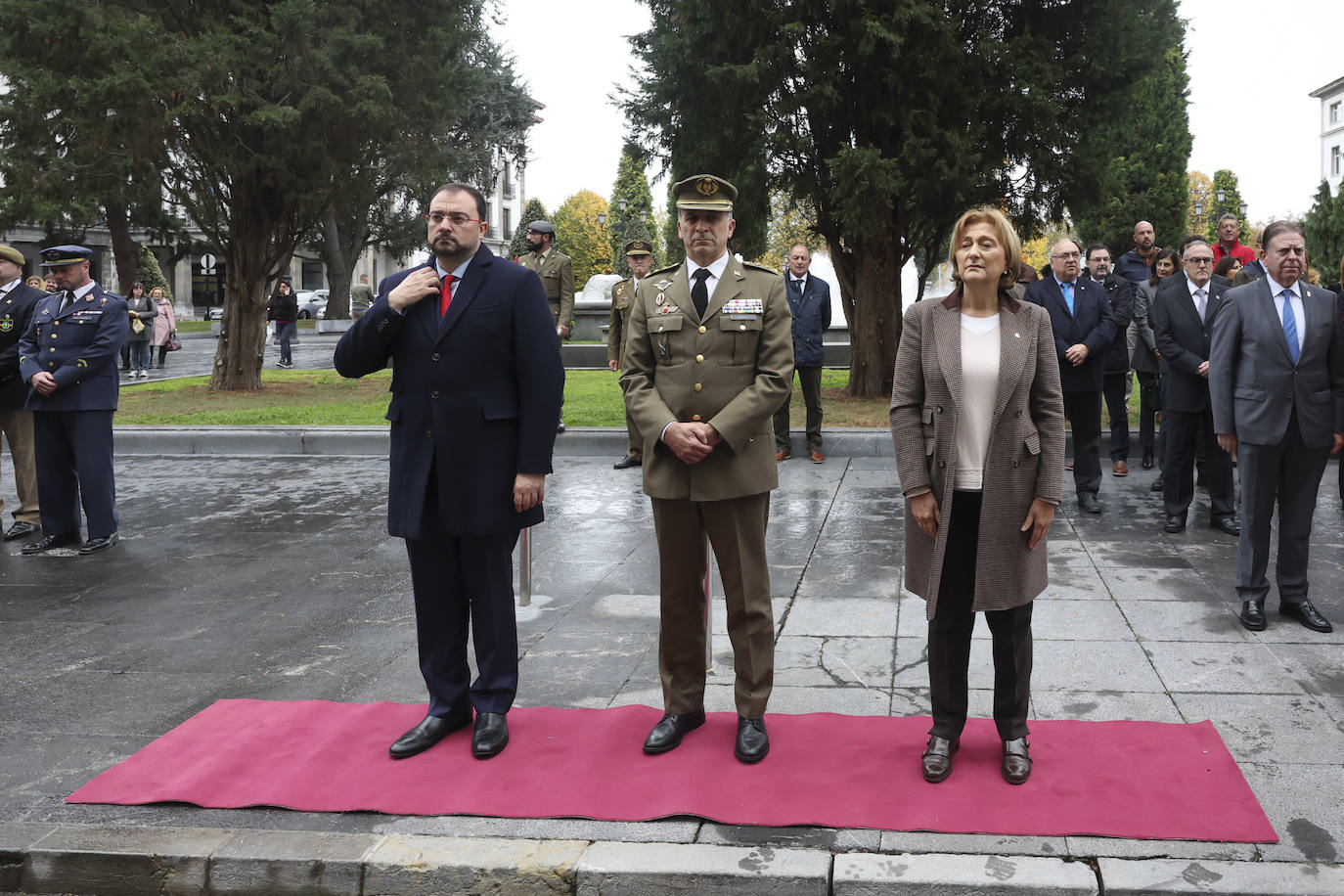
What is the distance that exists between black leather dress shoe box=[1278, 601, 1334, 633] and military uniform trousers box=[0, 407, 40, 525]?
852 cm

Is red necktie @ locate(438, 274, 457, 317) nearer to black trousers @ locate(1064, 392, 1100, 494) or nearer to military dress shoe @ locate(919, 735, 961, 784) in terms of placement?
military dress shoe @ locate(919, 735, 961, 784)

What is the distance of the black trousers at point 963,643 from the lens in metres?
4.13

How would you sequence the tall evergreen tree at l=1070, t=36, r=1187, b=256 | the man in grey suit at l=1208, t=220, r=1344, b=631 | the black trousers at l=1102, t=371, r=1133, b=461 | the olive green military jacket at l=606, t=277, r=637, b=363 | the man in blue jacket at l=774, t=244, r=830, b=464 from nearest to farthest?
the man in grey suit at l=1208, t=220, r=1344, b=631
the black trousers at l=1102, t=371, r=1133, b=461
the olive green military jacket at l=606, t=277, r=637, b=363
the man in blue jacket at l=774, t=244, r=830, b=464
the tall evergreen tree at l=1070, t=36, r=1187, b=256

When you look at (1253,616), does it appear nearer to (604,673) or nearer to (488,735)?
(604,673)

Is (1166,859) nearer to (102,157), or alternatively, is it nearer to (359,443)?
(359,443)

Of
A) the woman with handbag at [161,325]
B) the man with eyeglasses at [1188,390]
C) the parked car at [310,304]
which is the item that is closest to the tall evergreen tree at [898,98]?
the man with eyeglasses at [1188,390]

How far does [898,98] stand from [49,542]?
34.4ft

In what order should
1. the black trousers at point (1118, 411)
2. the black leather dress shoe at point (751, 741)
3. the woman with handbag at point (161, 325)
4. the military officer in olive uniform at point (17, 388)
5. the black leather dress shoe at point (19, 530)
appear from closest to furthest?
the black leather dress shoe at point (751, 741) < the military officer in olive uniform at point (17, 388) < the black leather dress shoe at point (19, 530) < the black trousers at point (1118, 411) < the woman with handbag at point (161, 325)

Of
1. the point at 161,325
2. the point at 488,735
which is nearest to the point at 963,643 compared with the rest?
the point at 488,735

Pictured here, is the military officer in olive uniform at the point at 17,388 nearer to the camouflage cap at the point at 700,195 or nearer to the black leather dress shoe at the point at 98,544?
the black leather dress shoe at the point at 98,544

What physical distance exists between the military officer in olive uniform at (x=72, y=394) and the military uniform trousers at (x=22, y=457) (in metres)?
0.69

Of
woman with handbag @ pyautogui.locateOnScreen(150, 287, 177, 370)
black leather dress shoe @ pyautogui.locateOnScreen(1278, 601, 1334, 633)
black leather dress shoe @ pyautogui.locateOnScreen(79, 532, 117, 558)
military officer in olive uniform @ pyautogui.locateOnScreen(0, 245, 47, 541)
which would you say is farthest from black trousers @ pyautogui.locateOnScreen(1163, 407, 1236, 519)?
woman with handbag @ pyautogui.locateOnScreen(150, 287, 177, 370)

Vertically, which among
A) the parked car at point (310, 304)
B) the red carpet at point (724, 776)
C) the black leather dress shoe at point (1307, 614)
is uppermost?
the parked car at point (310, 304)

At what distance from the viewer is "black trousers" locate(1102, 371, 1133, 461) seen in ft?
35.8
